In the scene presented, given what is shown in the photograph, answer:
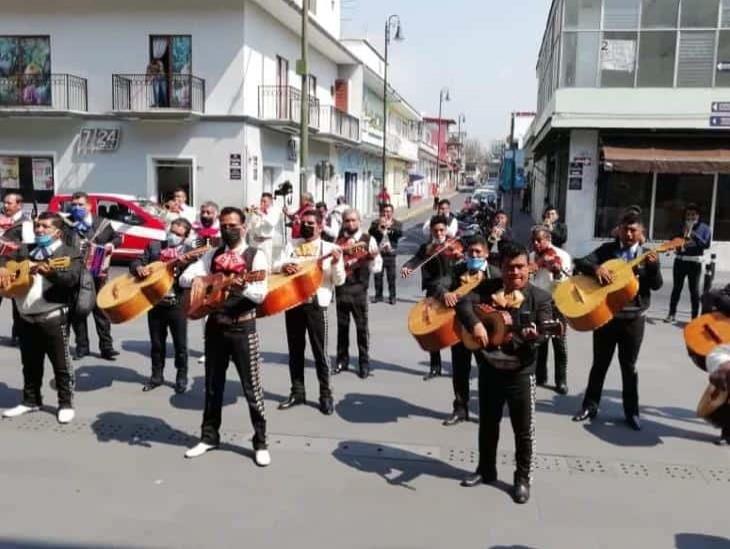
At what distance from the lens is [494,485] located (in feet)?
17.0

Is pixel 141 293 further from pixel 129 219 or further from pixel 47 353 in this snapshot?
pixel 129 219

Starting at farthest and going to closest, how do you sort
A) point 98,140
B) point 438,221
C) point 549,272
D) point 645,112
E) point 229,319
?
point 98,140 < point 645,112 < point 438,221 < point 549,272 < point 229,319

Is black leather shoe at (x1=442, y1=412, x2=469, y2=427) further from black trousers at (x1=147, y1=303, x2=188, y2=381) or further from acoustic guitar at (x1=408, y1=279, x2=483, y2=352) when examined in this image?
black trousers at (x1=147, y1=303, x2=188, y2=381)

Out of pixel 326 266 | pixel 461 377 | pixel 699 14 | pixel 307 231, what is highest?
pixel 699 14

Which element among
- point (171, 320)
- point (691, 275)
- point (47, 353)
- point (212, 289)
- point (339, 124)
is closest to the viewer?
point (212, 289)

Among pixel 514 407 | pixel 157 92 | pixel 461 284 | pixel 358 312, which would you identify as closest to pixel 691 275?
pixel 358 312

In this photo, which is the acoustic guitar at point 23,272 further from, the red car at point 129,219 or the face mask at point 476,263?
the red car at point 129,219

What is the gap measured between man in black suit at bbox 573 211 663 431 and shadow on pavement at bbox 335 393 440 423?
148 centimetres

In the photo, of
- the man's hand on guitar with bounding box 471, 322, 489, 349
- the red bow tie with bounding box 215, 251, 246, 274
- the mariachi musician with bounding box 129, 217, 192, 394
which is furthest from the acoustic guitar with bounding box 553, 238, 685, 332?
the mariachi musician with bounding box 129, 217, 192, 394

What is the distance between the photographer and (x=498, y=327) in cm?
466

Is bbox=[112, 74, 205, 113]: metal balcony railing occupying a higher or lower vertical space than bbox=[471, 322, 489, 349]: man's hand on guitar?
higher

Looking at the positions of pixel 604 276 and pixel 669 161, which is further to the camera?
pixel 669 161

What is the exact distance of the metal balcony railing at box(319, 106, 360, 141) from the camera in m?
29.1

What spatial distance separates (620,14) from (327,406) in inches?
585
